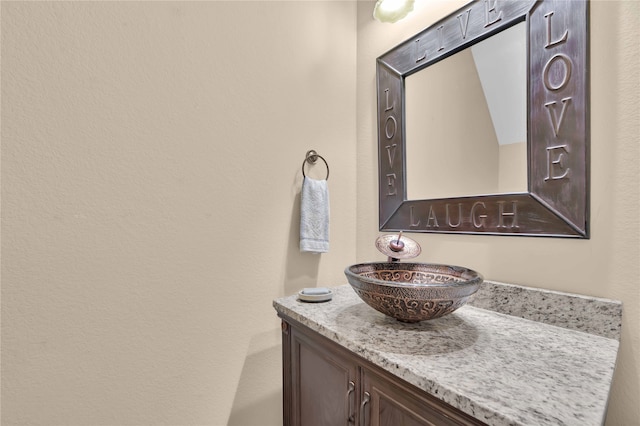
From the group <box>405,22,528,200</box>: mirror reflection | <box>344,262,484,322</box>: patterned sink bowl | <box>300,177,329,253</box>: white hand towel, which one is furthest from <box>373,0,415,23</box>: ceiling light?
<box>344,262,484,322</box>: patterned sink bowl

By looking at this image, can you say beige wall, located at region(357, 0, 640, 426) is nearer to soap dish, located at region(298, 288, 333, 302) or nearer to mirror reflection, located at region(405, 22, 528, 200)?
mirror reflection, located at region(405, 22, 528, 200)

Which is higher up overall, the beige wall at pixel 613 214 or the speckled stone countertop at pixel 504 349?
the beige wall at pixel 613 214

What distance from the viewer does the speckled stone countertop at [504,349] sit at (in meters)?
0.47

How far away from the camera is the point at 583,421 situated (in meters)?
0.42

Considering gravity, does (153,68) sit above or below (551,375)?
above

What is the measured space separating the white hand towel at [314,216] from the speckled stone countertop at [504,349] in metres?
0.35

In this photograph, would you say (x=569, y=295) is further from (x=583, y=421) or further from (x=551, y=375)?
(x=583, y=421)

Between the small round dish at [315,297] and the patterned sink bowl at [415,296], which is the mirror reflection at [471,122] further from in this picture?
the small round dish at [315,297]

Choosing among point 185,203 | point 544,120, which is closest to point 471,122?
point 544,120

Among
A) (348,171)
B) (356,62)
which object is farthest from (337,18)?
(348,171)

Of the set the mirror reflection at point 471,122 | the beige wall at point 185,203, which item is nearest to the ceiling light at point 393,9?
the beige wall at point 185,203

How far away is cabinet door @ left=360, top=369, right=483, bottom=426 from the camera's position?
0.53 meters

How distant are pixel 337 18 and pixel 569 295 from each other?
1.52 metres

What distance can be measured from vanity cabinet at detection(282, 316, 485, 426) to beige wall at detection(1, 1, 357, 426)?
0.30 m
